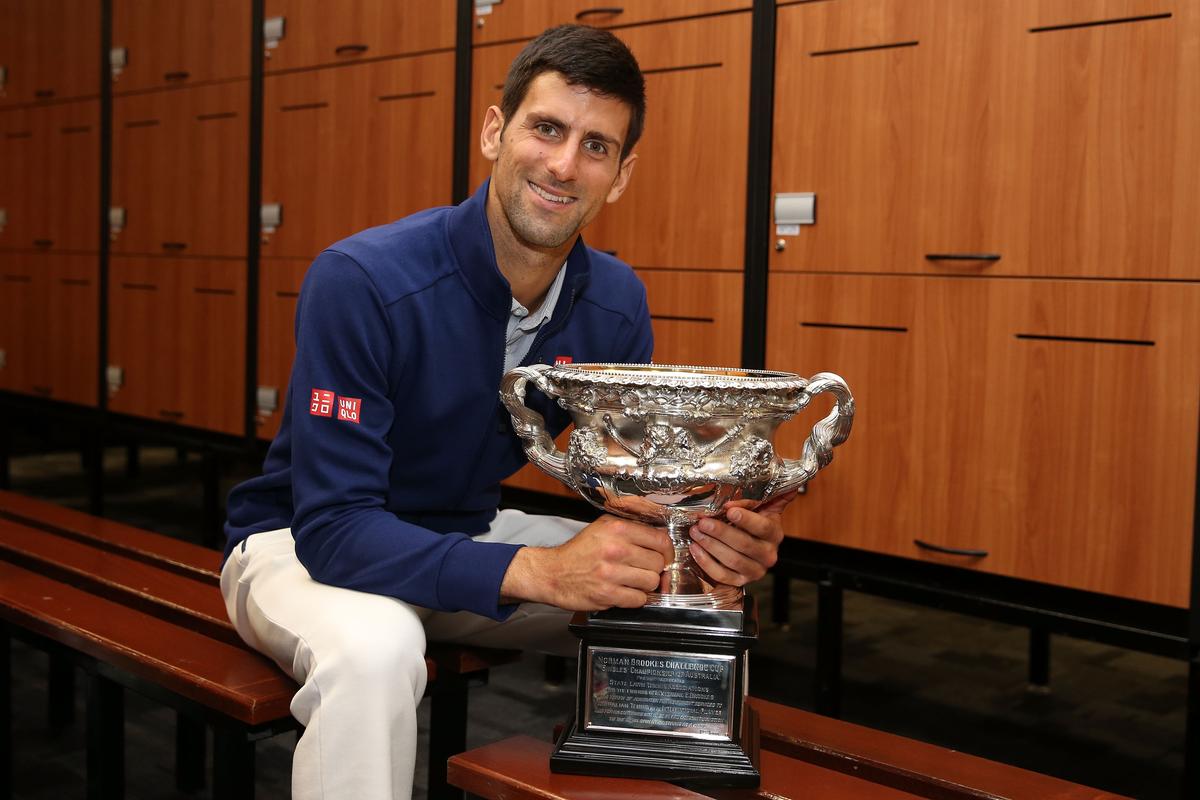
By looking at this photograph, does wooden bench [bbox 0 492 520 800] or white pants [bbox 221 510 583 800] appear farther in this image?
wooden bench [bbox 0 492 520 800]

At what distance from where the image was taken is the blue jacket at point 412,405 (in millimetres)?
1537

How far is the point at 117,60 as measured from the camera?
4582 mm

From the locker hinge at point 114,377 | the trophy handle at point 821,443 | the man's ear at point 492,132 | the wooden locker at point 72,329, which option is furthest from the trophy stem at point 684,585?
the wooden locker at point 72,329

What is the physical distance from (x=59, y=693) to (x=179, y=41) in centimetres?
249

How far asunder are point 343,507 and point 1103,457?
1.50 meters

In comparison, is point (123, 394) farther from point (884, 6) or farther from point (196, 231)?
point (884, 6)

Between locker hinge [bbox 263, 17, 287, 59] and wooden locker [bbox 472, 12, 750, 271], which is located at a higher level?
locker hinge [bbox 263, 17, 287, 59]

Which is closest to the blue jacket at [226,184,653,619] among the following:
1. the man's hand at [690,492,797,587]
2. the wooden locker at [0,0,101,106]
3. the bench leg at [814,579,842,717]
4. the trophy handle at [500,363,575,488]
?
the trophy handle at [500,363,575,488]

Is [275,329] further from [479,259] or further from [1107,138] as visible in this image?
[1107,138]

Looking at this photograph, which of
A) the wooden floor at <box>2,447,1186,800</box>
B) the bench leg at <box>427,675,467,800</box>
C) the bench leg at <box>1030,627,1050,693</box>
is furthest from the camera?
the bench leg at <box>1030,627,1050,693</box>

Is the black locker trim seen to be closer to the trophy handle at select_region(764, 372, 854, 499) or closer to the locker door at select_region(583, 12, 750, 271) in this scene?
the locker door at select_region(583, 12, 750, 271)

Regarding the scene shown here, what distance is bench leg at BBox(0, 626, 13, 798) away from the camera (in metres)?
2.28

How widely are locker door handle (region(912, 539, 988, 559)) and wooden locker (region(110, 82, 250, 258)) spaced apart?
2.47 metres

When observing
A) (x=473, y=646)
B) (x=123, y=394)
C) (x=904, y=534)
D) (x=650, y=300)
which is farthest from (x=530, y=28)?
(x=123, y=394)
